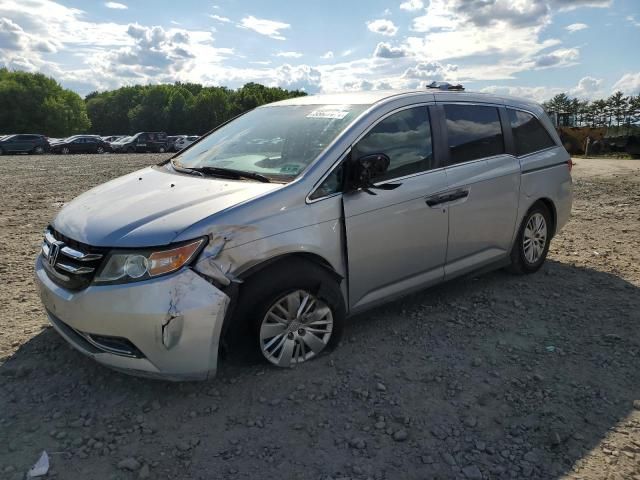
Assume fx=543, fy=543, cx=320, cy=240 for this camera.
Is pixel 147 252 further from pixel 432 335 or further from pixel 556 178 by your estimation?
pixel 556 178

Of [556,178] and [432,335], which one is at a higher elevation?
[556,178]

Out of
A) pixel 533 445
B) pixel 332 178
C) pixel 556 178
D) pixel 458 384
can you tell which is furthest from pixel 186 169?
pixel 556 178

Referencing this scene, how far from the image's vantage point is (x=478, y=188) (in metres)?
4.44

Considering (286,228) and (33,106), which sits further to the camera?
(33,106)

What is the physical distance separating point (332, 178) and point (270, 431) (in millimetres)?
1611

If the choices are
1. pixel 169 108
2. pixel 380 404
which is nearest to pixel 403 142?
pixel 380 404

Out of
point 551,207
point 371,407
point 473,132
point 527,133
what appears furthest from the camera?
point 551,207

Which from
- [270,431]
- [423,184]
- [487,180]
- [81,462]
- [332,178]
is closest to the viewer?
[81,462]

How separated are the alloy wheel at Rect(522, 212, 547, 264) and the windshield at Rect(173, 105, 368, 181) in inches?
88.9

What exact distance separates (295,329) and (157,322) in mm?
922

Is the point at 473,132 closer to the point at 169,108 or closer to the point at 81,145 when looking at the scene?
the point at 81,145

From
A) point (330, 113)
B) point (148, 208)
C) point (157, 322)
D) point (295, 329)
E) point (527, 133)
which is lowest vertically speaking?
point (295, 329)

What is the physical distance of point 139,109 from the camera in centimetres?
9331

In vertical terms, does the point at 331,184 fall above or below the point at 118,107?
below
